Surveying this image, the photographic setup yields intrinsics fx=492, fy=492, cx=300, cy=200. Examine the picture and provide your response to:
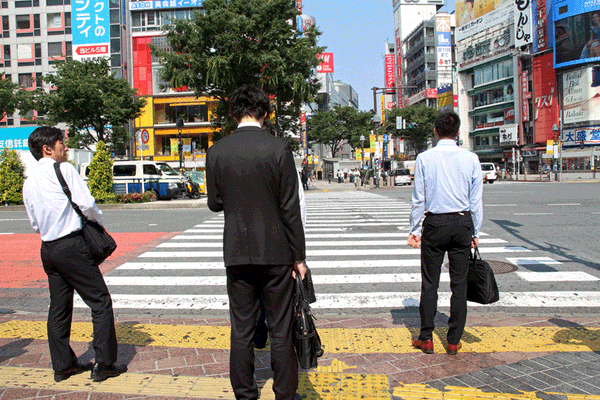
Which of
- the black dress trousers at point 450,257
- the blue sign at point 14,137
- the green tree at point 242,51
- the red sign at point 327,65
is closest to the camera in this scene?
the black dress trousers at point 450,257

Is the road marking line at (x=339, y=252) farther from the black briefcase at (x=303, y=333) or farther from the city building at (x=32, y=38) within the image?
the city building at (x=32, y=38)

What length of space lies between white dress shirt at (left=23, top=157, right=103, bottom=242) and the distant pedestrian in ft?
7.98

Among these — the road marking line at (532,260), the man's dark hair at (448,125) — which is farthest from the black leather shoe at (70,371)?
the road marking line at (532,260)

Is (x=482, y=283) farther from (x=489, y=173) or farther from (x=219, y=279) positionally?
(x=489, y=173)

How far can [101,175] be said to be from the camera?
69.3ft

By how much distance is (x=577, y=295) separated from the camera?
5.76 m

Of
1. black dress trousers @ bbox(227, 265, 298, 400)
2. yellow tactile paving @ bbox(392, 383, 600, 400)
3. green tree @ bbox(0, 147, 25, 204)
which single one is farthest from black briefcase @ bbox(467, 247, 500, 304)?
green tree @ bbox(0, 147, 25, 204)

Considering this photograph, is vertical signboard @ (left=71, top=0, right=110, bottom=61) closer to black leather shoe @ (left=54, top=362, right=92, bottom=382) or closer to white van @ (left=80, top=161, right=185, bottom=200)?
white van @ (left=80, top=161, right=185, bottom=200)

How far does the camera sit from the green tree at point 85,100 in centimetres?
3347

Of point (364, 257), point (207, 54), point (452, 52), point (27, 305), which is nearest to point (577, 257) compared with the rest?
point (364, 257)

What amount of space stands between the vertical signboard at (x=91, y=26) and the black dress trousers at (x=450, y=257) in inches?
1392

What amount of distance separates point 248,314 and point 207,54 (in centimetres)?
2611

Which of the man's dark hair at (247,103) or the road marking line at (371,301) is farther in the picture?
the road marking line at (371,301)

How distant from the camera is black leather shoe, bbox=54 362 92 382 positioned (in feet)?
11.8
